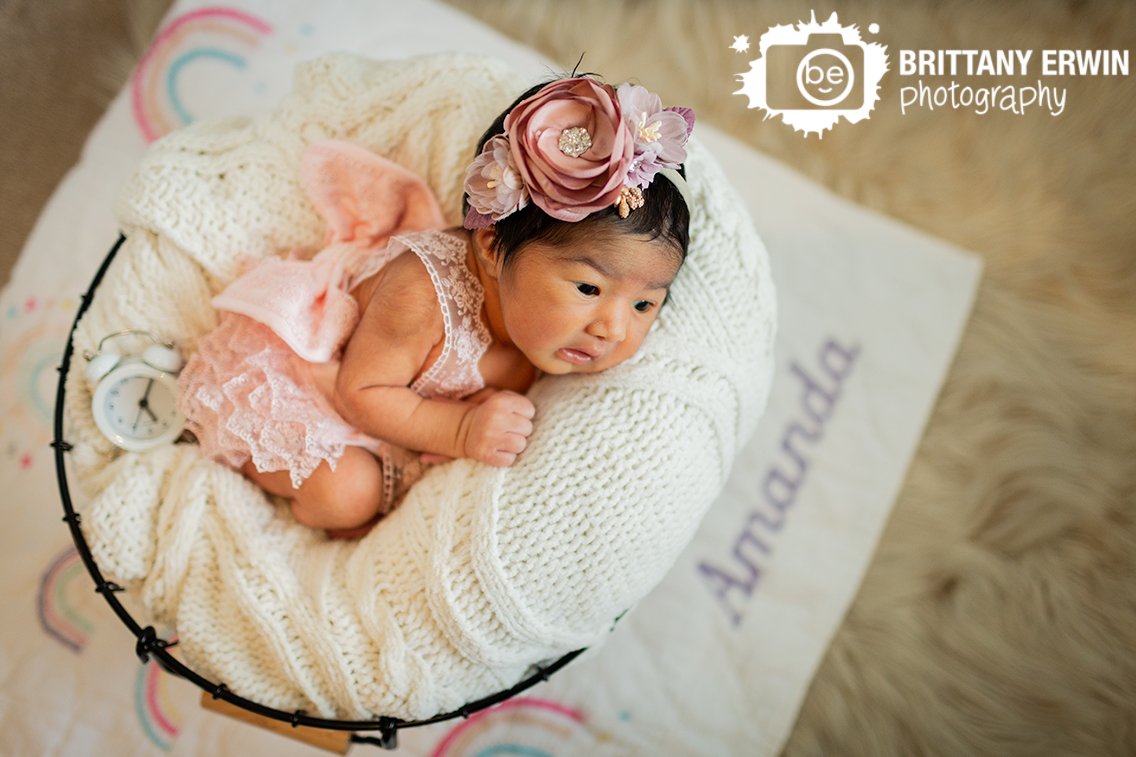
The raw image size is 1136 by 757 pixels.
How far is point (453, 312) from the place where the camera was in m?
1.02

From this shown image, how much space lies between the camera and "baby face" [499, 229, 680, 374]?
34.4 inches

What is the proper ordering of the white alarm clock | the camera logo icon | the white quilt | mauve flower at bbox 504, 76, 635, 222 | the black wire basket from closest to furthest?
mauve flower at bbox 504, 76, 635, 222
the black wire basket
the white alarm clock
the white quilt
the camera logo icon

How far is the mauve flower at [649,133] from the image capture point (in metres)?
0.83

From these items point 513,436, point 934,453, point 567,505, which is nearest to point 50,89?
point 513,436

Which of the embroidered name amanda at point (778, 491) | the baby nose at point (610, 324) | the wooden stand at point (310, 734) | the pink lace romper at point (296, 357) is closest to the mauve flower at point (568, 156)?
the baby nose at point (610, 324)

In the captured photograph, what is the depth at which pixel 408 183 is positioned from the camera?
1120 mm

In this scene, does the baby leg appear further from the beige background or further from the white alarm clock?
the beige background

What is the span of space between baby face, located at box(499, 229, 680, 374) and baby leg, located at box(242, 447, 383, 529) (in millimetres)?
287

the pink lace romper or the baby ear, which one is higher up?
the baby ear

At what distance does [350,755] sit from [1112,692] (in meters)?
1.25

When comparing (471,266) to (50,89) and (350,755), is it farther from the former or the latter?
(50,89)

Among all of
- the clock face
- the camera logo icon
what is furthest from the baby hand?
the camera logo icon

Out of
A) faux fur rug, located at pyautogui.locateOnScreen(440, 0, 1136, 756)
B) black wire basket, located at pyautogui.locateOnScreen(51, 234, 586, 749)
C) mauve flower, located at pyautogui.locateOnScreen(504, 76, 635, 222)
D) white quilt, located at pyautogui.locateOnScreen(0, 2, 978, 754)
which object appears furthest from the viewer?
faux fur rug, located at pyautogui.locateOnScreen(440, 0, 1136, 756)

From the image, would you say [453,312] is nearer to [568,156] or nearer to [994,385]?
[568,156]
